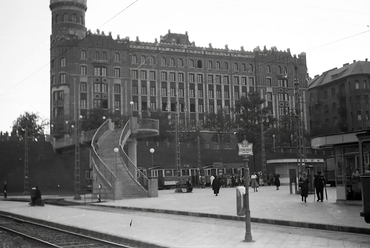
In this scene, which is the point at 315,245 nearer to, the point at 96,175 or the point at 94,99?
the point at 96,175

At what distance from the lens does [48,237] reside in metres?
16.3

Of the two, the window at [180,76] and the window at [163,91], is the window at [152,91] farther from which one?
the window at [180,76]

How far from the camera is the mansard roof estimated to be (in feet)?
265

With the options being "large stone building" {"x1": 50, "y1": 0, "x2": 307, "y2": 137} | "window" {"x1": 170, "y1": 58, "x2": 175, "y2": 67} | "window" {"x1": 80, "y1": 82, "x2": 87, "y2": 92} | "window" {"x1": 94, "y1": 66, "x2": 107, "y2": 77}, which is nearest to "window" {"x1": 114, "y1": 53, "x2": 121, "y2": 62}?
"large stone building" {"x1": 50, "y1": 0, "x2": 307, "y2": 137}

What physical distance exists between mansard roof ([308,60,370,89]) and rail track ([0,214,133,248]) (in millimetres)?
69761

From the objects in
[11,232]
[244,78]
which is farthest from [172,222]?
[244,78]

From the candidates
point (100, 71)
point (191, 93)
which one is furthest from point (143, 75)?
point (191, 93)

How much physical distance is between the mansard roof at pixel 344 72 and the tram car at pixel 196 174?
95.9 feet

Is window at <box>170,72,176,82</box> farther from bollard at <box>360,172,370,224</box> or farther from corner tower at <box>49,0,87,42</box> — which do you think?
bollard at <box>360,172,370,224</box>

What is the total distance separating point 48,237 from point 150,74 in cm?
8880

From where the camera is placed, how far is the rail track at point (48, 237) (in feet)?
46.7

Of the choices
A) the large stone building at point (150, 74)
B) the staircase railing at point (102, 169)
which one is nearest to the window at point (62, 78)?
the large stone building at point (150, 74)

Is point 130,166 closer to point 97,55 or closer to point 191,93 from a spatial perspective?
point 97,55

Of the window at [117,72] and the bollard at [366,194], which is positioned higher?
the window at [117,72]
